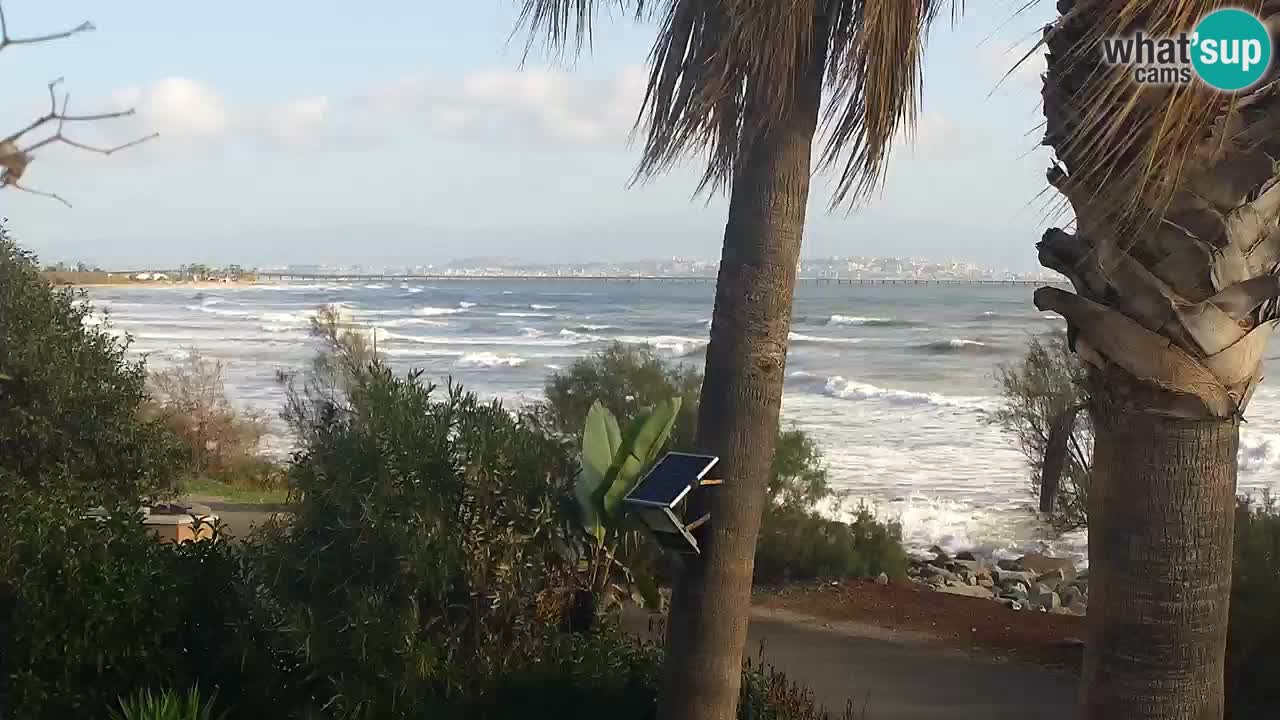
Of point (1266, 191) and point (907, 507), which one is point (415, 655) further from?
point (907, 507)

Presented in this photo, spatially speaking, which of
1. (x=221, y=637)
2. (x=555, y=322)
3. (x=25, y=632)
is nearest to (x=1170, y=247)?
(x=221, y=637)

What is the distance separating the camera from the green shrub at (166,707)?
4.28m

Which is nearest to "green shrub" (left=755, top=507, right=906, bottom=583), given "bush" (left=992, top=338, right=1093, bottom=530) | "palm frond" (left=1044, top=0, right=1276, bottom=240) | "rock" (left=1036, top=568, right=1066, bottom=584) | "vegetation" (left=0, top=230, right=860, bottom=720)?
"rock" (left=1036, top=568, right=1066, bottom=584)

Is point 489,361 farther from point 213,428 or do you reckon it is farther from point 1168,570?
point 1168,570

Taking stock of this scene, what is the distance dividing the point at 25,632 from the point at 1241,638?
593 cm

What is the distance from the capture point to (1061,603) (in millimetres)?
12828

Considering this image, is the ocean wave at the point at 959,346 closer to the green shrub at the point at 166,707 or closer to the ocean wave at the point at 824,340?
the ocean wave at the point at 824,340

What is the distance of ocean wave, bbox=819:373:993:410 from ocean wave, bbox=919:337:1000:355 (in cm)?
837

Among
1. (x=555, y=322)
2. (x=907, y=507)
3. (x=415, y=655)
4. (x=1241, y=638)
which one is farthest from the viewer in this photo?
(x=555, y=322)

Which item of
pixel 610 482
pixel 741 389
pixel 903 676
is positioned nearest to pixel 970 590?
pixel 903 676

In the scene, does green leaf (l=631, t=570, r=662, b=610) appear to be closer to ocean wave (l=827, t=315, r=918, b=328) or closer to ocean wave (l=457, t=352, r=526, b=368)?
ocean wave (l=457, t=352, r=526, b=368)

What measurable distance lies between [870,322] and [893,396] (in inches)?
847

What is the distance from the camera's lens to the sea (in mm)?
20172

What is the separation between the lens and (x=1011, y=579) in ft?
45.7
